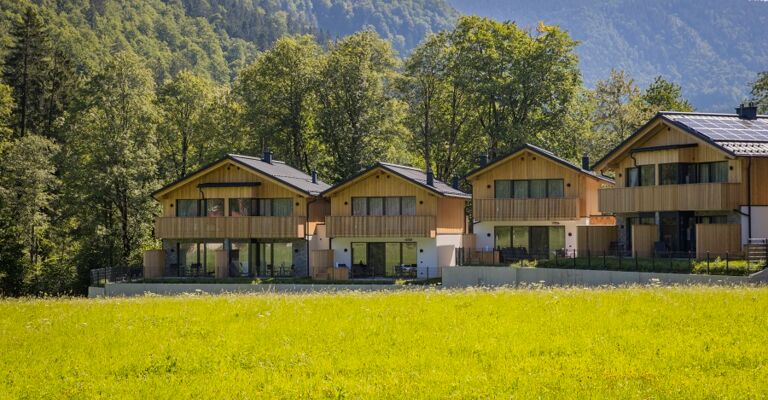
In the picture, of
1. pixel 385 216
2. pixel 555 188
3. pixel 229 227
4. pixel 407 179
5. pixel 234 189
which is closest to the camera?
pixel 385 216

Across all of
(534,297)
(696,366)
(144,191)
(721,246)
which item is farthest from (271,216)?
(696,366)

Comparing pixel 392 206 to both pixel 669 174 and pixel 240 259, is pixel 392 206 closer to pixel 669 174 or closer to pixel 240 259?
pixel 240 259

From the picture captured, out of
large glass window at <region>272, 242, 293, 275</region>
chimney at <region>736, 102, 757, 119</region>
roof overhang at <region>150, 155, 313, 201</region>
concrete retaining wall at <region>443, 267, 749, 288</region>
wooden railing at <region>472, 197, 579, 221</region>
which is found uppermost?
chimney at <region>736, 102, 757, 119</region>

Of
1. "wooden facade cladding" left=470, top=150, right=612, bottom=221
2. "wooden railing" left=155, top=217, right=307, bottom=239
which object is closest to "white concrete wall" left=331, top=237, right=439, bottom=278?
"wooden railing" left=155, top=217, right=307, bottom=239

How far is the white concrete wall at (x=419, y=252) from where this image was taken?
52925mm

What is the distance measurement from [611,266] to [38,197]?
36.3 meters

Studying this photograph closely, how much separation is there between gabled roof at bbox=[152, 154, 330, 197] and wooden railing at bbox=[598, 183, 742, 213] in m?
16.0

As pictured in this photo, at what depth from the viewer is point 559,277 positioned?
42594 millimetres

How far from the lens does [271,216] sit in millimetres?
54531

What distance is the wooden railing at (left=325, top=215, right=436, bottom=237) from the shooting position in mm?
52219

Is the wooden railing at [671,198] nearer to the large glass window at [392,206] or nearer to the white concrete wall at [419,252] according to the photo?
the white concrete wall at [419,252]

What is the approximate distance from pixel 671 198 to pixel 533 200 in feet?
29.5

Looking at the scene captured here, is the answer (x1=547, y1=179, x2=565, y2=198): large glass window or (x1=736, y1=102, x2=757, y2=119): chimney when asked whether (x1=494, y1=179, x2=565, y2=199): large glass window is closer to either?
(x1=547, y1=179, x2=565, y2=198): large glass window

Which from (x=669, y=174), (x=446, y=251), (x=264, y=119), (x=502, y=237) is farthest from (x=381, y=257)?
(x=264, y=119)
